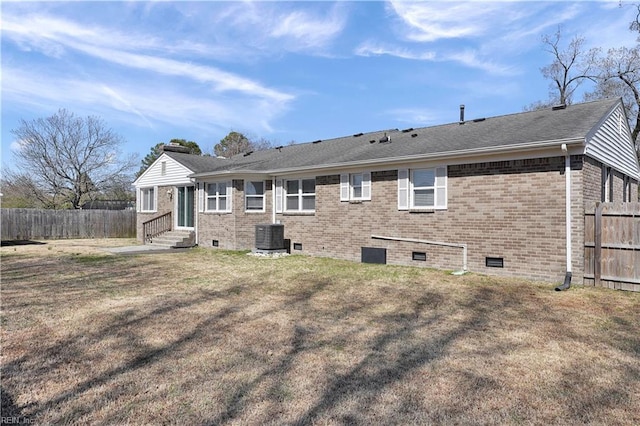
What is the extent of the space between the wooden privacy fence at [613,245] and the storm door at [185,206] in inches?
575

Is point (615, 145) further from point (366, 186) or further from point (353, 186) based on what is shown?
point (353, 186)

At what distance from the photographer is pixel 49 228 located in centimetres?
2252

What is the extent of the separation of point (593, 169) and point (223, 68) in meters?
14.3

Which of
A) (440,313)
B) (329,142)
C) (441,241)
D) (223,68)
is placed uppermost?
(223,68)

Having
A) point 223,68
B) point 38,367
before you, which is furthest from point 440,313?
point 223,68

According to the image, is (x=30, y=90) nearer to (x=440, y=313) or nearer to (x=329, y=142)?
(x=329, y=142)

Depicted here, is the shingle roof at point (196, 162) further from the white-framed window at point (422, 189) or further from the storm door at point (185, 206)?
the white-framed window at point (422, 189)

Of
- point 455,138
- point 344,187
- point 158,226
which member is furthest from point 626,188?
point 158,226

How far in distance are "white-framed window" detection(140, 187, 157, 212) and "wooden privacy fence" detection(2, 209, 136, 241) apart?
458 centimetres

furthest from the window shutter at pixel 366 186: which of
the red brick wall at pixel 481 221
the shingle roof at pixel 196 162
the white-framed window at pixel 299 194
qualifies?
the shingle roof at pixel 196 162

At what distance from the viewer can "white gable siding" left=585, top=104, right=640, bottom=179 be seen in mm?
9414

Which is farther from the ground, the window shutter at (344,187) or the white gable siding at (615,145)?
the white gable siding at (615,145)

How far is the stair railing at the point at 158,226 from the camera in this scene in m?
18.5

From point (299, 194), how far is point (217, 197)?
3.84m
